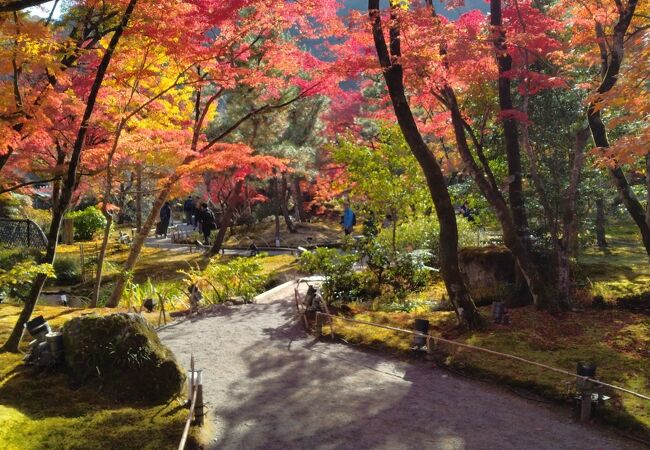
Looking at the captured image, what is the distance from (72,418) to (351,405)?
9.43 feet

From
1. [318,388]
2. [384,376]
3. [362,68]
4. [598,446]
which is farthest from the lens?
[362,68]

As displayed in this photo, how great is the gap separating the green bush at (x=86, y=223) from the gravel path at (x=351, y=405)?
1794 centimetres

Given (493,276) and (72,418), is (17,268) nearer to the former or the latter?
(72,418)

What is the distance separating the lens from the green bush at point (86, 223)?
2405cm

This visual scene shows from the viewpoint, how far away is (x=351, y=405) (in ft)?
19.3

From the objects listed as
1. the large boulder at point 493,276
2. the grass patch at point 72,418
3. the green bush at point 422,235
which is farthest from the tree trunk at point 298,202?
the grass patch at point 72,418

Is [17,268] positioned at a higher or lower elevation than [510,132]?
lower

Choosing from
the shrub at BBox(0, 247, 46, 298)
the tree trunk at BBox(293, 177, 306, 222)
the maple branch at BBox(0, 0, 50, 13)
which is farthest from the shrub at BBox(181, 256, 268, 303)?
the tree trunk at BBox(293, 177, 306, 222)

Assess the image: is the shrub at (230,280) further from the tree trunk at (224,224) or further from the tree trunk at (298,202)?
the tree trunk at (298,202)

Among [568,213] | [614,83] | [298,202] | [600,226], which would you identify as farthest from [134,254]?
[298,202]

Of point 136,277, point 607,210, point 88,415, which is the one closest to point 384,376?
point 88,415

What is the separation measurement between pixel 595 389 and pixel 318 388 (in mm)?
3137

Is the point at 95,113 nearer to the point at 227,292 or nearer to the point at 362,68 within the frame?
the point at 227,292

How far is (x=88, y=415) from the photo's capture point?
201 inches
